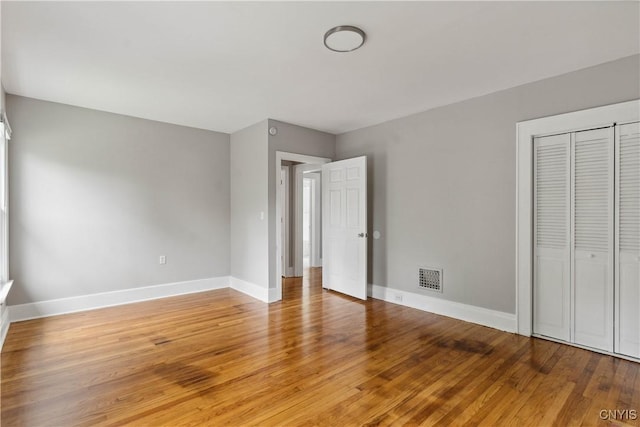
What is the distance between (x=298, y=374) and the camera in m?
2.51

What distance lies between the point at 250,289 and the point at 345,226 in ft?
5.91

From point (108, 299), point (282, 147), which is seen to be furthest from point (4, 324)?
point (282, 147)

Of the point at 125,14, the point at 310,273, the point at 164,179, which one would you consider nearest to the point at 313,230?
the point at 310,273

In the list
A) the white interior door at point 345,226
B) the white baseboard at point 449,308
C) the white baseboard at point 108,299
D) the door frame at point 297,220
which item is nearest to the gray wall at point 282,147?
the white interior door at point 345,226

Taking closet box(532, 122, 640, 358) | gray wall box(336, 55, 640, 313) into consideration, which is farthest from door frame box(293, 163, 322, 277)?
closet box(532, 122, 640, 358)

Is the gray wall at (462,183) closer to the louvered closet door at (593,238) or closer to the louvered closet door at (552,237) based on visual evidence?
the louvered closet door at (552,237)

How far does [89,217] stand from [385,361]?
415 centimetres

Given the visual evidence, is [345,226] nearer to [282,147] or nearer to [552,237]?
[282,147]

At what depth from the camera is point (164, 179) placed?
4820 millimetres

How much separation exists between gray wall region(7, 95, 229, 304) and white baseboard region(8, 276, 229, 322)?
8 cm

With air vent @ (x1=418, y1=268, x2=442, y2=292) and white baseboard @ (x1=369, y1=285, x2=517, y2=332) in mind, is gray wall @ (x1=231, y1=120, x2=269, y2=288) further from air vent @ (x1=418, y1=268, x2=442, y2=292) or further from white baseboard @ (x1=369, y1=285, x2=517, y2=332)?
air vent @ (x1=418, y1=268, x2=442, y2=292)

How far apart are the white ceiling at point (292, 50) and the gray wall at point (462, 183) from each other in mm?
211

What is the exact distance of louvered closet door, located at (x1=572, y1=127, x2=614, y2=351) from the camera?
2855 millimetres

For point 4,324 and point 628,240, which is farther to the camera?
point 4,324
